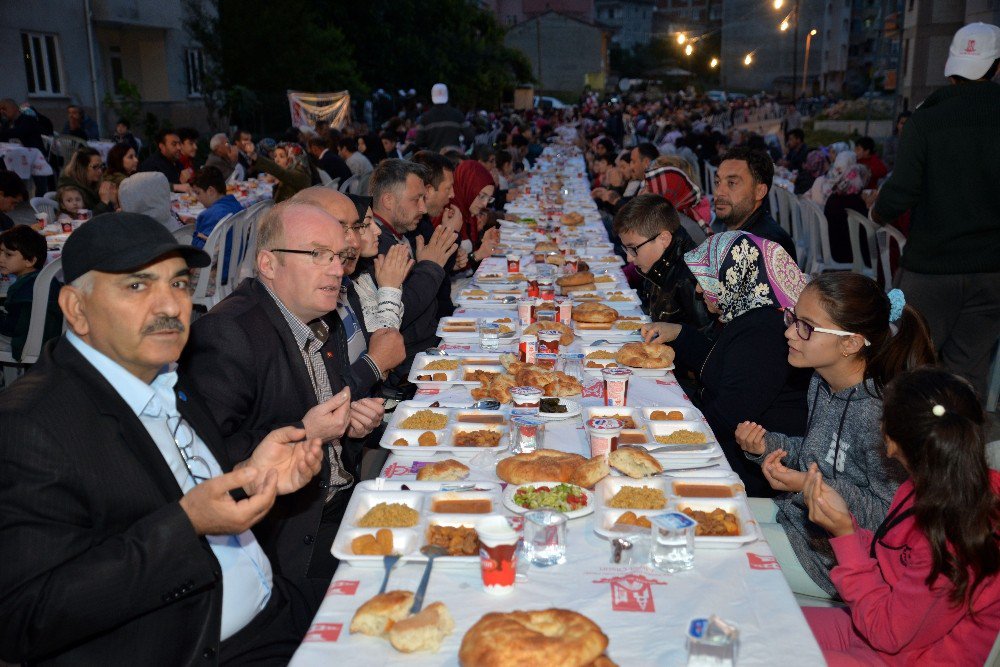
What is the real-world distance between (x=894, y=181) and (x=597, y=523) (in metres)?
3.36

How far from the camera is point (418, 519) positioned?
2.24 metres

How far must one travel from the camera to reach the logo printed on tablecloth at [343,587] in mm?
1979

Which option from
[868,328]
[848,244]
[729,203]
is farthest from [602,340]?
[848,244]

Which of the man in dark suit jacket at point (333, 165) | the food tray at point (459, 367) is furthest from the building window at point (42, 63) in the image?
the food tray at point (459, 367)

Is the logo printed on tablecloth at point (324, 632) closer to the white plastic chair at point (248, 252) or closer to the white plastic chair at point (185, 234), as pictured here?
the white plastic chair at point (248, 252)

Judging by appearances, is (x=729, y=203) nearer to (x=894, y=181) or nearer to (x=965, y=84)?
(x=894, y=181)

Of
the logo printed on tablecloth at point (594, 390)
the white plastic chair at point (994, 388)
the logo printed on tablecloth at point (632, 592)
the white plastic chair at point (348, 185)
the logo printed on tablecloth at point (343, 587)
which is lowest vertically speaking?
the white plastic chair at point (994, 388)

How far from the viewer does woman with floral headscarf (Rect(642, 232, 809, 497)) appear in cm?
330

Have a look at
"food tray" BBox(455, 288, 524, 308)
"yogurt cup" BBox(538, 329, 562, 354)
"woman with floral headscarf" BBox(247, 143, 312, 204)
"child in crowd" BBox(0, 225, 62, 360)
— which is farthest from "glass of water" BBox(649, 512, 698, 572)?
"woman with floral headscarf" BBox(247, 143, 312, 204)

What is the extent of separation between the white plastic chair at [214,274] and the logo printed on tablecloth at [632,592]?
533cm

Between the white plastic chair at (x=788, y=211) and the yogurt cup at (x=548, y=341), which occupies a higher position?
the white plastic chair at (x=788, y=211)

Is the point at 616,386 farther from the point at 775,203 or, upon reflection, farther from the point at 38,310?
the point at 775,203

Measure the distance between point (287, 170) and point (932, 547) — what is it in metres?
7.82

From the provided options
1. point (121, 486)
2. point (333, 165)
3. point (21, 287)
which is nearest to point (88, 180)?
point (333, 165)
